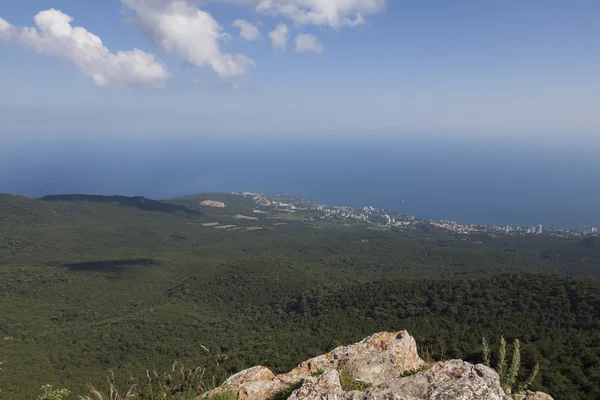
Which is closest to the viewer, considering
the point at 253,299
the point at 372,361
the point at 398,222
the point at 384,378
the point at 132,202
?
the point at 384,378

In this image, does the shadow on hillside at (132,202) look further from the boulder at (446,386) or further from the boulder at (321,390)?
the boulder at (446,386)

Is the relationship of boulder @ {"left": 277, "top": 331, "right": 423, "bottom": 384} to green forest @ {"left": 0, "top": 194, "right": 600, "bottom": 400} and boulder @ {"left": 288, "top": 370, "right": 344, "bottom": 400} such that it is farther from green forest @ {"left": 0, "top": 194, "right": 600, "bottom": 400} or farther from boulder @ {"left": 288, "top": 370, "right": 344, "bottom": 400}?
boulder @ {"left": 288, "top": 370, "right": 344, "bottom": 400}

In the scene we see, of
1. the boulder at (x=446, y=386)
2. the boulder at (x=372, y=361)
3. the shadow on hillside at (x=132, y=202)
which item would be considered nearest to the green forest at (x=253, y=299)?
the boulder at (x=372, y=361)

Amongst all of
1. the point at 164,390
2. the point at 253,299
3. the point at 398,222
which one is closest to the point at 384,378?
the point at 164,390

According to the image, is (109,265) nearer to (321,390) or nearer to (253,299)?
(253,299)

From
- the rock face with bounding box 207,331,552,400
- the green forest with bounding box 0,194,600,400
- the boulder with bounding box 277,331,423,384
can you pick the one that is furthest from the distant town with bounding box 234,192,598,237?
A: the rock face with bounding box 207,331,552,400

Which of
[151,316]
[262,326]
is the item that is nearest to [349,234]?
[262,326]

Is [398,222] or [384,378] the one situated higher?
[384,378]
